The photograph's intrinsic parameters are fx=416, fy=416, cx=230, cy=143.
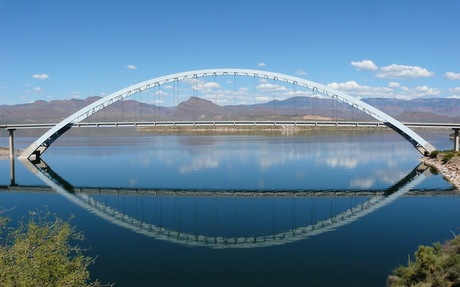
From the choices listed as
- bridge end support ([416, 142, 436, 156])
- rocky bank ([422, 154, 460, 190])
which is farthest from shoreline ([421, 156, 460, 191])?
bridge end support ([416, 142, 436, 156])

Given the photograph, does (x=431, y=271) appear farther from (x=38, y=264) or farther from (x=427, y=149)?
(x=427, y=149)

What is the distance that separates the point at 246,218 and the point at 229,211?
1.98 m

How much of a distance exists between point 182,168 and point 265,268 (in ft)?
102

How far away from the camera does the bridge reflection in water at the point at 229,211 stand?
1956cm

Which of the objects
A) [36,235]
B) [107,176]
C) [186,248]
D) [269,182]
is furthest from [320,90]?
[36,235]

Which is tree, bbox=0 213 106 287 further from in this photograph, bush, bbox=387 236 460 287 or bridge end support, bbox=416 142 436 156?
bridge end support, bbox=416 142 436 156

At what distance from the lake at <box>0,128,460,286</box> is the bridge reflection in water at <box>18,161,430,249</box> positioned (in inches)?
2.6

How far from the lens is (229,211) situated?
24.7 meters

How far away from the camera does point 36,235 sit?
34.2 ft

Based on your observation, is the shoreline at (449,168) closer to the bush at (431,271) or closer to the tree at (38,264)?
the bush at (431,271)

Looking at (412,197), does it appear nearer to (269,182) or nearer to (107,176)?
(269,182)

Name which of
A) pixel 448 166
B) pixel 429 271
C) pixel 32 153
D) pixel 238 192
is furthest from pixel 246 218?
pixel 32 153

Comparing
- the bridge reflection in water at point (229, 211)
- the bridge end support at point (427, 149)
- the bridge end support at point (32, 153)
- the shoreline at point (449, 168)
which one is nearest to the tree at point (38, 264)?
the bridge reflection in water at point (229, 211)

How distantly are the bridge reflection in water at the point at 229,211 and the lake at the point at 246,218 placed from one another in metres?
0.07
